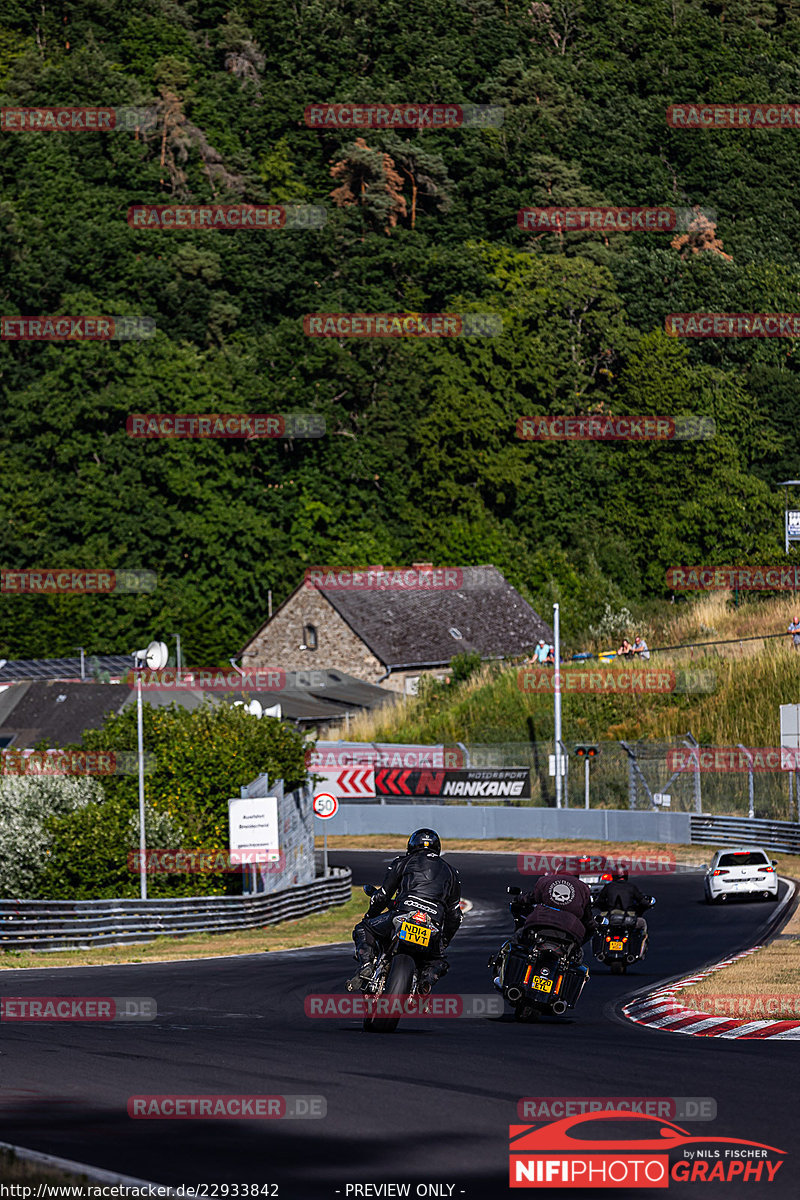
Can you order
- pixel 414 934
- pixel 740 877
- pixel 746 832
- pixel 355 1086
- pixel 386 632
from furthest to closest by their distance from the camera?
A: pixel 386 632
pixel 746 832
pixel 740 877
pixel 414 934
pixel 355 1086

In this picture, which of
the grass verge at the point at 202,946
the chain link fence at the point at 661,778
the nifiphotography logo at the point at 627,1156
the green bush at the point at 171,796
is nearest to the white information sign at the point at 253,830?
the grass verge at the point at 202,946

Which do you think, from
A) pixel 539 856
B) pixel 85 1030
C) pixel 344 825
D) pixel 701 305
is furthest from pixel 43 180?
pixel 85 1030

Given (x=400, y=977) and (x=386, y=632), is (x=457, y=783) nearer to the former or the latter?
(x=386, y=632)

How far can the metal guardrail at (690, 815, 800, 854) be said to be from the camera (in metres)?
42.5

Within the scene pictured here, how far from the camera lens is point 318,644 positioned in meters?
77.1

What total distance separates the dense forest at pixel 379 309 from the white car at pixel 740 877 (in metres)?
53.2

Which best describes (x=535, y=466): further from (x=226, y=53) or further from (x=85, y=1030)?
(x=85, y=1030)

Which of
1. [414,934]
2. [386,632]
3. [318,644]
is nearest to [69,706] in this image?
[318,644]

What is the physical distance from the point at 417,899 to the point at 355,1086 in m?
3.30

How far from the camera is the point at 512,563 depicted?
93.9 metres

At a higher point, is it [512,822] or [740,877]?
[512,822]

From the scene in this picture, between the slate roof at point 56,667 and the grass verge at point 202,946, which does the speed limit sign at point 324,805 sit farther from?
the slate roof at point 56,667

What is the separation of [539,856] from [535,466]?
59390 millimetres

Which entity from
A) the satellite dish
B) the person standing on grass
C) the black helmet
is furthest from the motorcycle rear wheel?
the person standing on grass
